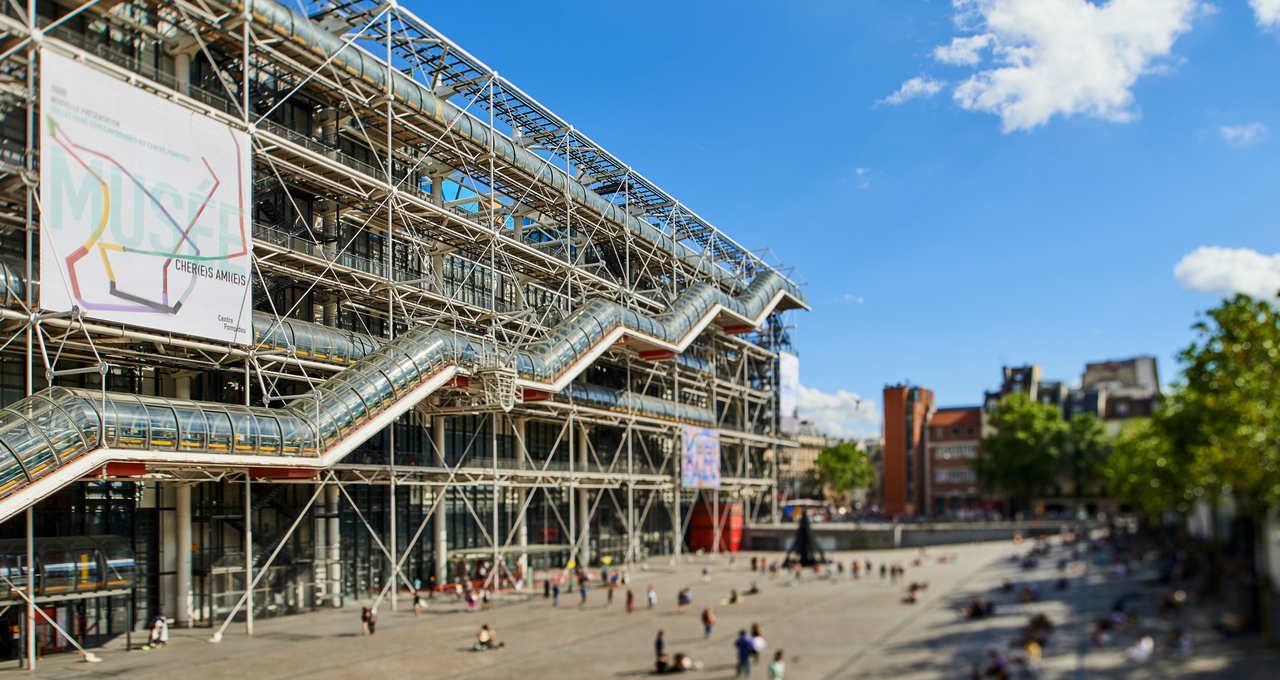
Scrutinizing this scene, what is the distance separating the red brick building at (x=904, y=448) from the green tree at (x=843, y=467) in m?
6.05

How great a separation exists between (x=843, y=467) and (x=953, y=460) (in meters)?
12.0

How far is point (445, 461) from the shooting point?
4081 cm

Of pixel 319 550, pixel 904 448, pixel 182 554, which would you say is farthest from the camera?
pixel 904 448

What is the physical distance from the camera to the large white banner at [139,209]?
79.5 feet

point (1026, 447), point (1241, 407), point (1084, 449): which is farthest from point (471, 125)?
point (1084, 449)

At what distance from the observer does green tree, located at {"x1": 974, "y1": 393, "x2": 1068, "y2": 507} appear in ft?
236

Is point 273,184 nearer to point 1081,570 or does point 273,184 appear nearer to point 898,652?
point 898,652

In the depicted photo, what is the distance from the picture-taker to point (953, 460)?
90250 millimetres

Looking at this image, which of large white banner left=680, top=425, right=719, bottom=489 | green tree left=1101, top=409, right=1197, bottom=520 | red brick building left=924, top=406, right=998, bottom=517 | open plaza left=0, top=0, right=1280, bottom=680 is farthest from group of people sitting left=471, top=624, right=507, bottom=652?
red brick building left=924, top=406, right=998, bottom=517

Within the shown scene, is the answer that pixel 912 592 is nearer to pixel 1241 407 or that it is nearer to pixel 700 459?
pixel 1241 407

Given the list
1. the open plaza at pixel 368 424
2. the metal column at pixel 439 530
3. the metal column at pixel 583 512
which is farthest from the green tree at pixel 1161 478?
the metal column at pixel 439 530

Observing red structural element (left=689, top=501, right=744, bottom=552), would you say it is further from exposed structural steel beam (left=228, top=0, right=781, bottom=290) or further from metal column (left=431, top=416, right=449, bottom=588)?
metal column (left=431, top=416, right=449, bottom=588)

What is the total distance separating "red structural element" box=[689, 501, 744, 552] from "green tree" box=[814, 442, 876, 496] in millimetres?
38365

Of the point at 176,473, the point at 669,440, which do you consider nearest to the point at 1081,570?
the point at 176,473
